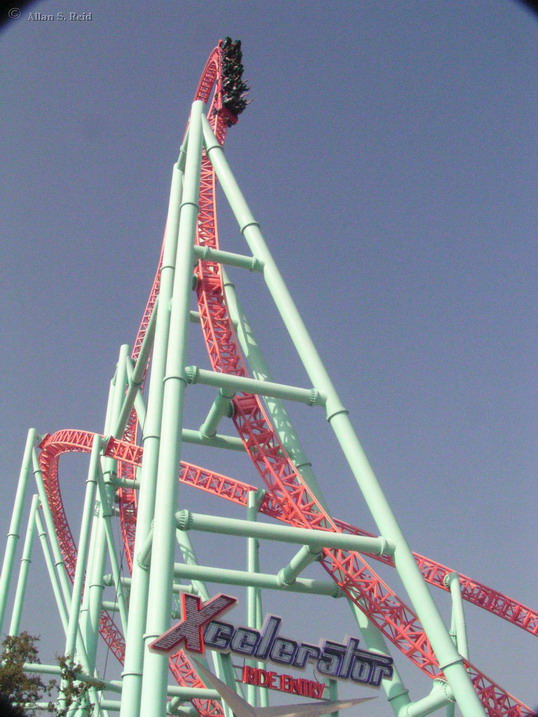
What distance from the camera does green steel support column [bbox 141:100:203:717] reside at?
32.8 feet

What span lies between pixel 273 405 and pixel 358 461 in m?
4.29

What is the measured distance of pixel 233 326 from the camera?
17.6 m

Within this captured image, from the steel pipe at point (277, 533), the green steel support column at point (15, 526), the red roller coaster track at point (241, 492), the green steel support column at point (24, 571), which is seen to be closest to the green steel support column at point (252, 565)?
the red roller coaster track at point (241, 492)

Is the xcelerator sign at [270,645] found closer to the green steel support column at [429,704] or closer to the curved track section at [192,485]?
the green steel support column at [429,704]

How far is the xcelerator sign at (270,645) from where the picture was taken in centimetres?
1030

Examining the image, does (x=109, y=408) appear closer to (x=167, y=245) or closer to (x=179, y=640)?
(x=167, y=245)

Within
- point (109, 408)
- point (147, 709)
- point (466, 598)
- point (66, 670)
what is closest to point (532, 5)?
point (147, 709)

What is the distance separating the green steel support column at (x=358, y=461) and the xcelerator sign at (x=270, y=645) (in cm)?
121

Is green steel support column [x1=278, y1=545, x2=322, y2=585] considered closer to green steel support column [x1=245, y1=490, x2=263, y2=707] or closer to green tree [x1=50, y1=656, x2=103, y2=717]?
green steel support column [x1=245, y1=490, x2=263, y2=707]

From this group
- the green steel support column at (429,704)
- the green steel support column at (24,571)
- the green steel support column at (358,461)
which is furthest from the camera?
the green steel support column at (24,571)

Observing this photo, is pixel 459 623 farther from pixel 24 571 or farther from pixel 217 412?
pixel 24 571

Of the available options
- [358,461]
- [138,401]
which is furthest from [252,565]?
[138,401]

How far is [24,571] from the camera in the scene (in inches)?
958

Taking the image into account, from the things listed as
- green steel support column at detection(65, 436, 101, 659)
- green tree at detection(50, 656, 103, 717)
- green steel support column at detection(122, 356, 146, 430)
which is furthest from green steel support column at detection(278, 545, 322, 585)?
green steel support column at detection(122, 356, 146, 430)
